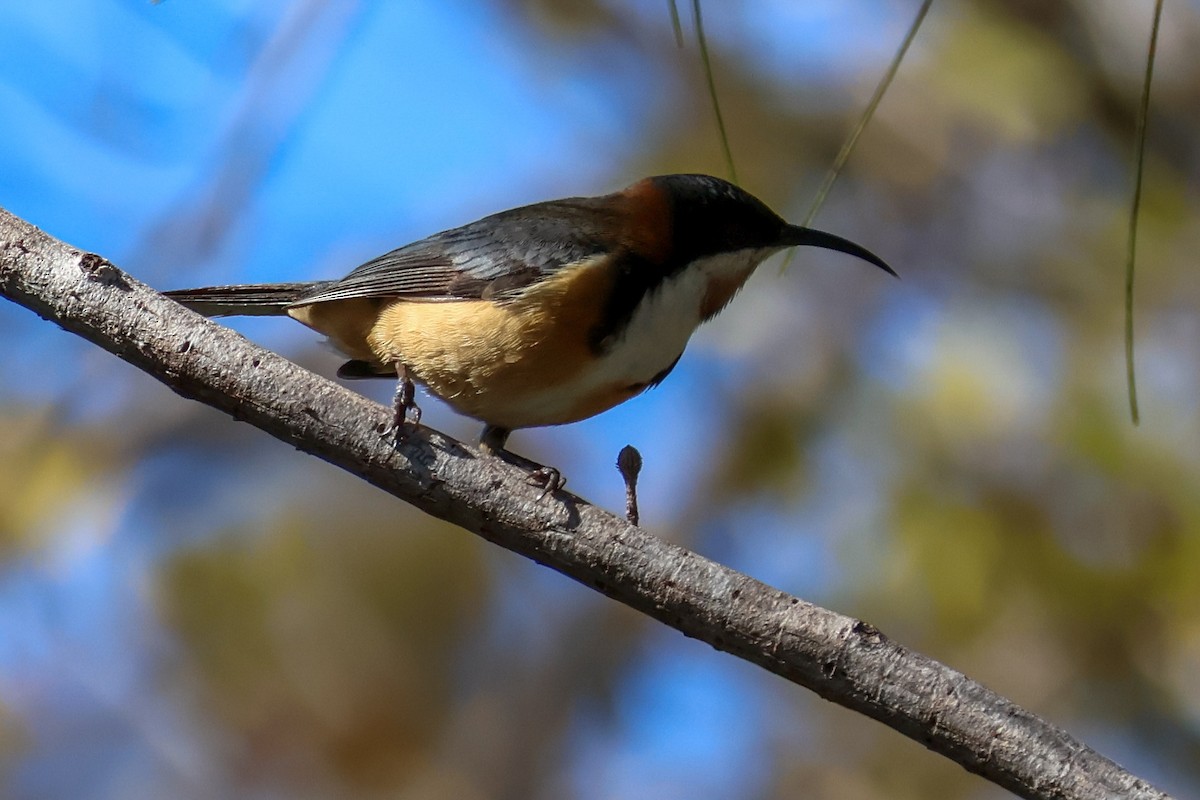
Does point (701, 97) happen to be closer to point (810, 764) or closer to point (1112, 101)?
point (1112, 101)

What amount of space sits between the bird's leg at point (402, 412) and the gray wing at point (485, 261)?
90cm

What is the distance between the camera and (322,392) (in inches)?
123

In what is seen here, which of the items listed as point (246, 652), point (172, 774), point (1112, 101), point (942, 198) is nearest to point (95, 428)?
→ point (246, 652)

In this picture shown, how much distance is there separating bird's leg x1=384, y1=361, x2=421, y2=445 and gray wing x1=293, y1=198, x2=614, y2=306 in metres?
0.90

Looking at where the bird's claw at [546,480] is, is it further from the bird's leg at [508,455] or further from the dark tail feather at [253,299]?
the dark tail feather at [253,299]

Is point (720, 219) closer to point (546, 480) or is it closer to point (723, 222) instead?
point (723, 222)

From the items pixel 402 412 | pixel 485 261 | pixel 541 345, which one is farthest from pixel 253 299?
pixel 402 412

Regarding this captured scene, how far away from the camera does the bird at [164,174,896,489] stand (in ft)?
14.3

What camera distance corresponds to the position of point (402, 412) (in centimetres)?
313

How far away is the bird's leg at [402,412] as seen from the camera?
3111mm

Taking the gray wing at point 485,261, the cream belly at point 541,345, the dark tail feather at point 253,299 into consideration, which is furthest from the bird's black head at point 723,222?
the dark tail feather at point 253,299

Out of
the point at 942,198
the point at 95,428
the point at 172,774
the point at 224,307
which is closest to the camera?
the point at 224,307

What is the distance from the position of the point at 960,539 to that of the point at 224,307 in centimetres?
457

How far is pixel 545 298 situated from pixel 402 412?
134 cm
